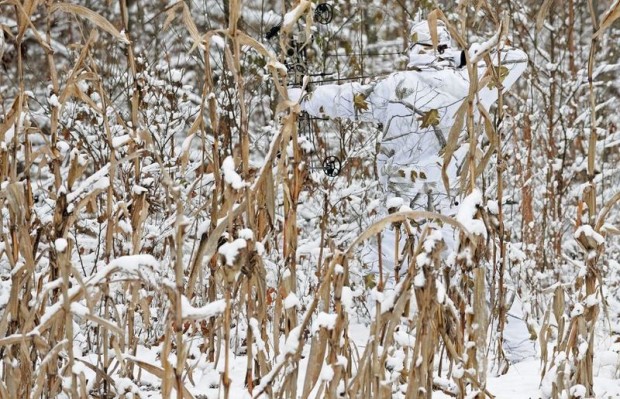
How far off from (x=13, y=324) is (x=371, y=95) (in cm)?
221

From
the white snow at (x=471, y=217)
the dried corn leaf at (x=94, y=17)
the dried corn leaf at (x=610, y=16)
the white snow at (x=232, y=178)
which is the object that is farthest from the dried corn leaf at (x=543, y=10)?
the dried corn leaf at (x=94, y=17)

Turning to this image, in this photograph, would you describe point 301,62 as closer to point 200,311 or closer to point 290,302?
point 290,302

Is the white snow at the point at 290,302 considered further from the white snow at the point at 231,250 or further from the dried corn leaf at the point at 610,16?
the dried corn leaf at the point at 610,16

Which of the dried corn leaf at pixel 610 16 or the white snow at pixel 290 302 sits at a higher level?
the dried corn leaf at pixel 610 16

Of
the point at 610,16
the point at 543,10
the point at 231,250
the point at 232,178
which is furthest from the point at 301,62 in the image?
the point at 231,250

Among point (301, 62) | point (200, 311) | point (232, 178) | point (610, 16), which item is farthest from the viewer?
point (301, 62)

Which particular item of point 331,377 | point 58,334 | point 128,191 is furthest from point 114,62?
point 331,377

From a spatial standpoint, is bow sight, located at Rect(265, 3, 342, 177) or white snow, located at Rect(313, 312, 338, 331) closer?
white snow, located at Rect(313, 312, 338, 331)

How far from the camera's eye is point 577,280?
7.13 feet

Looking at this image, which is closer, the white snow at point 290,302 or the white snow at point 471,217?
the white snow at point 471,217

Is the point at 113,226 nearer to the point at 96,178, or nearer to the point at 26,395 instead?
the point at 96,178

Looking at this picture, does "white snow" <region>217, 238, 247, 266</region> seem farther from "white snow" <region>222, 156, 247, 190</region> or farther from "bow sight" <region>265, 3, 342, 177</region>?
"bow sight" <region>265, 3, 342, 177</region>

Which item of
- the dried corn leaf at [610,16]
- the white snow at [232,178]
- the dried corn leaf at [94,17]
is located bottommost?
the white snow at [232,178]

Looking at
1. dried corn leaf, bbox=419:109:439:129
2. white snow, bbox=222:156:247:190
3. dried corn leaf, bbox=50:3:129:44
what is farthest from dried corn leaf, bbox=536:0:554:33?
dried corn leaf, bbox=419:109:439:129
